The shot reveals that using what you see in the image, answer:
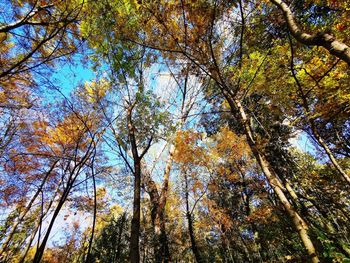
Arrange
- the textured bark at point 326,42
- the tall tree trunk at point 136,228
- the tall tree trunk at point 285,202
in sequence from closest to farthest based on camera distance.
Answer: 1. the textured bark at point 326,42
2. the tall tree trunk at point 285,202
3. the tall tree trunk at point 136,228

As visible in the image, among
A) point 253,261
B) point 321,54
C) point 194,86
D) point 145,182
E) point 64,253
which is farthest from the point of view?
point 64,253

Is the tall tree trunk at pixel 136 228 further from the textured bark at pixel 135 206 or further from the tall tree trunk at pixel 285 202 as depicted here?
the tall tree trunk at pixel 285 202

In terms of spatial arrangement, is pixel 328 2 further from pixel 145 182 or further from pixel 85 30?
pixel 145 182

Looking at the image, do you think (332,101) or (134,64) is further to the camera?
(134,64)

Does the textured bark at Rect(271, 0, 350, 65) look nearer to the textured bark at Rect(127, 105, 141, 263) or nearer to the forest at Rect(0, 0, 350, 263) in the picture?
the forest at Rect(0, 0, 350, 263)

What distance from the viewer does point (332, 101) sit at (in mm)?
5383

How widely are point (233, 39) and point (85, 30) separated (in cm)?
435

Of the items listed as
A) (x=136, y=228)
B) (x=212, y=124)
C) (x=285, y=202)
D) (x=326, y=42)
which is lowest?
(x=285, y=202)

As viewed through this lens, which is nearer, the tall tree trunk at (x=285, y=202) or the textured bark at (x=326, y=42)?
the textured bark at (x=326, y=42)

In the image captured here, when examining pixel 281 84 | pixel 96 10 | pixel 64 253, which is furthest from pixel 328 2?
pixel 64 253

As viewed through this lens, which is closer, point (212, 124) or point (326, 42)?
point (326, 42)

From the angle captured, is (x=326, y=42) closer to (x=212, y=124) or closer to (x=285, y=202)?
(x=285, y=202)

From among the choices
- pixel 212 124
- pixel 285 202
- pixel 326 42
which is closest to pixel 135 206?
pixel 285 202

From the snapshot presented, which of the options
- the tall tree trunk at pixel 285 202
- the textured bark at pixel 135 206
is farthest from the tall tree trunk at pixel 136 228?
the tall tree trunk at pixel 285 202
